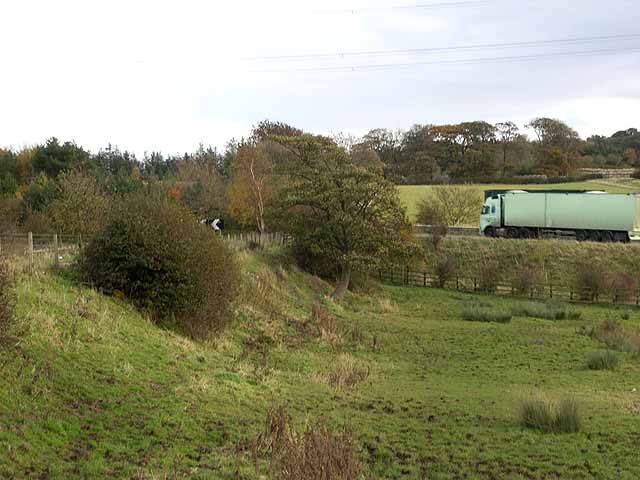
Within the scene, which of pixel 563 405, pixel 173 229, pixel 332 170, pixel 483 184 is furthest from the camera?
pixel 483 184

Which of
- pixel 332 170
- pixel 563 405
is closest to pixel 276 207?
pixel 332 170

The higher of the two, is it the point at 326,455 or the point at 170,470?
the point at 326,455

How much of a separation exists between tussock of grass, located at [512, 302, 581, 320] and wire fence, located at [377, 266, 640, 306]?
4698 millimetres

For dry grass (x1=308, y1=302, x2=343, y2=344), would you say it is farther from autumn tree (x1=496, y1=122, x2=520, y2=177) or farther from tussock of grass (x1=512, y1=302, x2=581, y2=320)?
autumn tree (x1=496, y1=122, x2=520, y2=177)

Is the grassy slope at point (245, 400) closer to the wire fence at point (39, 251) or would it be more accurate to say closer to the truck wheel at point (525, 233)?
the wire fence at point (39, 251)

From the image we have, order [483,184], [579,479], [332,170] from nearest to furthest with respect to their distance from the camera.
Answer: [579,479] < [332,170] < [483,184]

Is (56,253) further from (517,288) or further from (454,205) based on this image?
(454,205)

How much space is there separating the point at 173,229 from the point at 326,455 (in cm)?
1230

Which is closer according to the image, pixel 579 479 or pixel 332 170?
pixel 579 479

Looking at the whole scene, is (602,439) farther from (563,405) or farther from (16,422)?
(16,422)

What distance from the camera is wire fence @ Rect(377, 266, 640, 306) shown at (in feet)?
119

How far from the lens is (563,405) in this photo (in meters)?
11.3

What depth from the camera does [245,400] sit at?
39.9 feet

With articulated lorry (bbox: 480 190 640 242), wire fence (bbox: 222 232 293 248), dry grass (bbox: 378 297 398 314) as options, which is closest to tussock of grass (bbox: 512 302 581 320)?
dry grass (bbox: 378 297 398 314)
